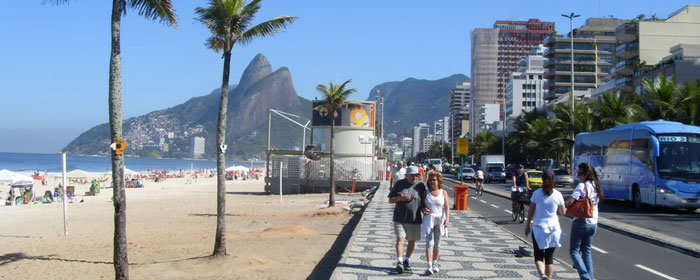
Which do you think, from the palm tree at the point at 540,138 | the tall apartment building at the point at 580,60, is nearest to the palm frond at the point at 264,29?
the palm tree at the point at 540,138

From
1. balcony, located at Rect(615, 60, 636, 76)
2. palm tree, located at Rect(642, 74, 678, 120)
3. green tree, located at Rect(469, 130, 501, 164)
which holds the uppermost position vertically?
balcony, located at Rect(615, 60, 636, 76)

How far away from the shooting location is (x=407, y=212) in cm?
909

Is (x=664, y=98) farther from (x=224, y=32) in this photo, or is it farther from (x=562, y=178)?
(x=224, y=32)

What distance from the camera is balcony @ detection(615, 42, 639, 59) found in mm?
68000

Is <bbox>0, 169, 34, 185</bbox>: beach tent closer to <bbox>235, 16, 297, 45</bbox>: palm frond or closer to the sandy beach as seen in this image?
the sandy beach

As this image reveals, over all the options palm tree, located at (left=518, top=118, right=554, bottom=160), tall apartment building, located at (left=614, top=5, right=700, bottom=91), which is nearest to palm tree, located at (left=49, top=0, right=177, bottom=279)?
palm tree, located at (left=518, top=118, right=554, bottom=160)

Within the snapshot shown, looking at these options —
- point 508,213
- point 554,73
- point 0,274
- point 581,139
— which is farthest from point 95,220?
point 554,73

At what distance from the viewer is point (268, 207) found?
3038 cm

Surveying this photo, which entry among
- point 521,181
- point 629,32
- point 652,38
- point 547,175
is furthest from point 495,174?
point 547,175

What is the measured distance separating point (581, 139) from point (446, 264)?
22.7 m

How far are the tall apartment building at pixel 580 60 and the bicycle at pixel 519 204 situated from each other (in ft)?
263

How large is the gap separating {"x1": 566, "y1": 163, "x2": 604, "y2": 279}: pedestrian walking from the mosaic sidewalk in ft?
2.57

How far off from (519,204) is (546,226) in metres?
10.7

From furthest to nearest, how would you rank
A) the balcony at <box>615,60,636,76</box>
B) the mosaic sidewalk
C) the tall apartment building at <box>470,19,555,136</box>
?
1. the tall apartment building at <box>470,19,555,136</box>
2. the balcony at <box>615,60,636,76</box>
3. the mosaic sidewalk
